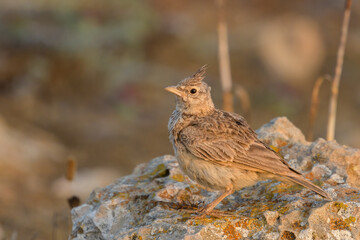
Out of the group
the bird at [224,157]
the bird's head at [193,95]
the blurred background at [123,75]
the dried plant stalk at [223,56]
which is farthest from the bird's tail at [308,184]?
the blurred background at [123,75]

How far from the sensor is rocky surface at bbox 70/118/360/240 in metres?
4.40

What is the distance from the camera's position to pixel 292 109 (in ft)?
50.0

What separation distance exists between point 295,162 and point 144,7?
46.3ft

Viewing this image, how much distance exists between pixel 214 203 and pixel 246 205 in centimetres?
31

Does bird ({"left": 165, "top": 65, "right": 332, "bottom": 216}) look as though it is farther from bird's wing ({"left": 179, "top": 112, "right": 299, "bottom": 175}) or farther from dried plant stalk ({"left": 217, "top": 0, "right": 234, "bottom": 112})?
dried plant stalk ({"left": 217, "top": 0, "right": 234, "bottom": 112})

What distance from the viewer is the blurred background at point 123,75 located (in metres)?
12.0

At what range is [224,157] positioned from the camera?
16.3ft

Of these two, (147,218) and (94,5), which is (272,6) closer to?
(94,5)

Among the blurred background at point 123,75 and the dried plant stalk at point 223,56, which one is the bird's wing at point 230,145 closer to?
the dried plant stalk at point 223,56

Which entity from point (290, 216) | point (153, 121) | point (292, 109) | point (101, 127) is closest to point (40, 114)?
point (101, 127)

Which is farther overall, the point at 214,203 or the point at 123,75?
the point at 123,75

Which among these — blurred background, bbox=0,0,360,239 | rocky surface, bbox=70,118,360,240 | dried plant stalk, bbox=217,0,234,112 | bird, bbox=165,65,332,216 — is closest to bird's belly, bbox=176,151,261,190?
bird, bbox=165,65,332,216

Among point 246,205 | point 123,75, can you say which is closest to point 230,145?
point 246,205

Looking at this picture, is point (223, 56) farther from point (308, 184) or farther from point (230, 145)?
point (308, 184)
